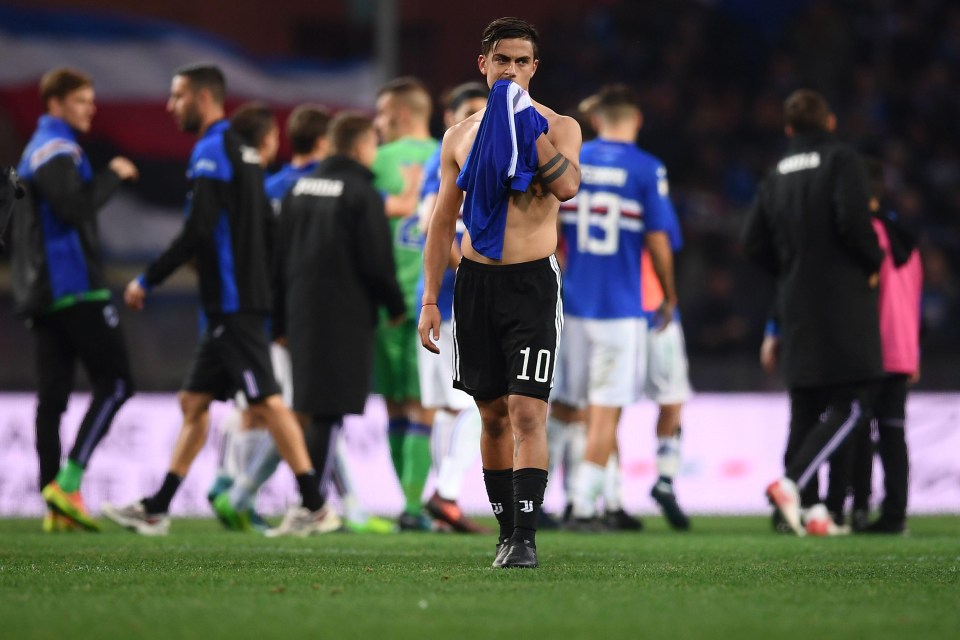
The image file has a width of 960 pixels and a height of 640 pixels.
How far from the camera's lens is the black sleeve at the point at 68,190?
8.56m

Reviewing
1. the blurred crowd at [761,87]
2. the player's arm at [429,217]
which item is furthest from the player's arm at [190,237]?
the blurred crowd at [761,87]

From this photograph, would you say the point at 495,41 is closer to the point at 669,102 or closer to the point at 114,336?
the point at 114,336

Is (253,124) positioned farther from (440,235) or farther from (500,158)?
(500,158)

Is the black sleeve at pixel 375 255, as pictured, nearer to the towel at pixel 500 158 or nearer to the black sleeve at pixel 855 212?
the black sleeve at pixel 855 212

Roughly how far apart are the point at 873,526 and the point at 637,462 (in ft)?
9.12

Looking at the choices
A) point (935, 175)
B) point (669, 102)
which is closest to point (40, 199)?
point (669, 102)

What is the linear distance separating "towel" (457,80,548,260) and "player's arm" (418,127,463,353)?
136 mm

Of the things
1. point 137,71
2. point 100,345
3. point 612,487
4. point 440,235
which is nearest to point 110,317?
point 100,345

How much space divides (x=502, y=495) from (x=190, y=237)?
2.91 metres

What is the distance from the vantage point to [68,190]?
8.58 metres

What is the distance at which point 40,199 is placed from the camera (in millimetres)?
8734

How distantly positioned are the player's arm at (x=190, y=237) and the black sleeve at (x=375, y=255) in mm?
879

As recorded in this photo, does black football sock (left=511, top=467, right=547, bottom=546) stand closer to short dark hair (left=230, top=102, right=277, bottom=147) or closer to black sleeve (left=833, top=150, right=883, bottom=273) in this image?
black sleeve (left=833, top=150, right=883, bottom=273)

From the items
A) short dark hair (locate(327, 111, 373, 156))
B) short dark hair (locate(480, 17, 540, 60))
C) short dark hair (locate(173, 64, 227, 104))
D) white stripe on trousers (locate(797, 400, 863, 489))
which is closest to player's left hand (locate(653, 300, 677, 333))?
white stripe on trousers (locate(797, 400, 863, 489))
